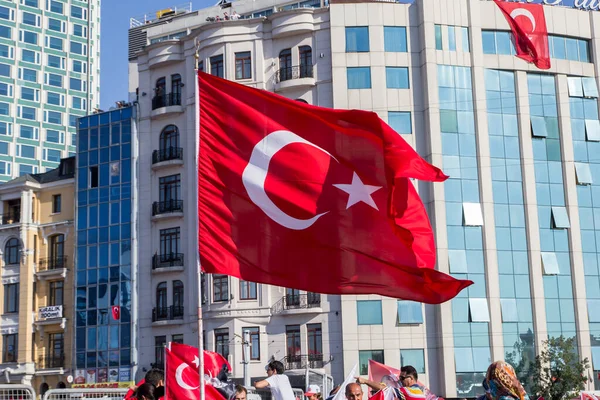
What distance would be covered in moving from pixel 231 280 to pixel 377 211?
121ft

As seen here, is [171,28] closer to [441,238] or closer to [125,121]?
[125,121]

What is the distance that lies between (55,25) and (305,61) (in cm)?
5818

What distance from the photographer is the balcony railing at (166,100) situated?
53.9 meters

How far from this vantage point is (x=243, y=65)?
173ft

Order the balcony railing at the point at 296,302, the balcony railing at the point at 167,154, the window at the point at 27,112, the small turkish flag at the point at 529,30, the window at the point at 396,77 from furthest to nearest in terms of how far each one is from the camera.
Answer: the window at the point at 27,112, the balcony railing at the point at 167,154, the small turkish flag at the point at 529,30, the window at the point at 396,77, the balcony railing at the point at 296,302

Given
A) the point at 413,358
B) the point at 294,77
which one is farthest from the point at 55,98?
the point at 413,358

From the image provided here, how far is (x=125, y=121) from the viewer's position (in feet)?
179

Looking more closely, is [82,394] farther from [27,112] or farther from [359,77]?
[27,112]

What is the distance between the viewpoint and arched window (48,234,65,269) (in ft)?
185

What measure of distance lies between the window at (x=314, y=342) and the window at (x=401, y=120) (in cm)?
1025

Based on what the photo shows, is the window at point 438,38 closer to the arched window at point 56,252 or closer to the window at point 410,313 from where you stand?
the window at point 410,313

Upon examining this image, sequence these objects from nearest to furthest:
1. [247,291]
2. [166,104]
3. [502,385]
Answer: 1. [502,385]
2. [247,291]
3. [166,104]

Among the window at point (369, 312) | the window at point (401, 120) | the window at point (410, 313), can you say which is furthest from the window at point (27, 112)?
the window at point (410, 313)

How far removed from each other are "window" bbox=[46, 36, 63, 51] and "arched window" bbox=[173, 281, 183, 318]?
187 ft
